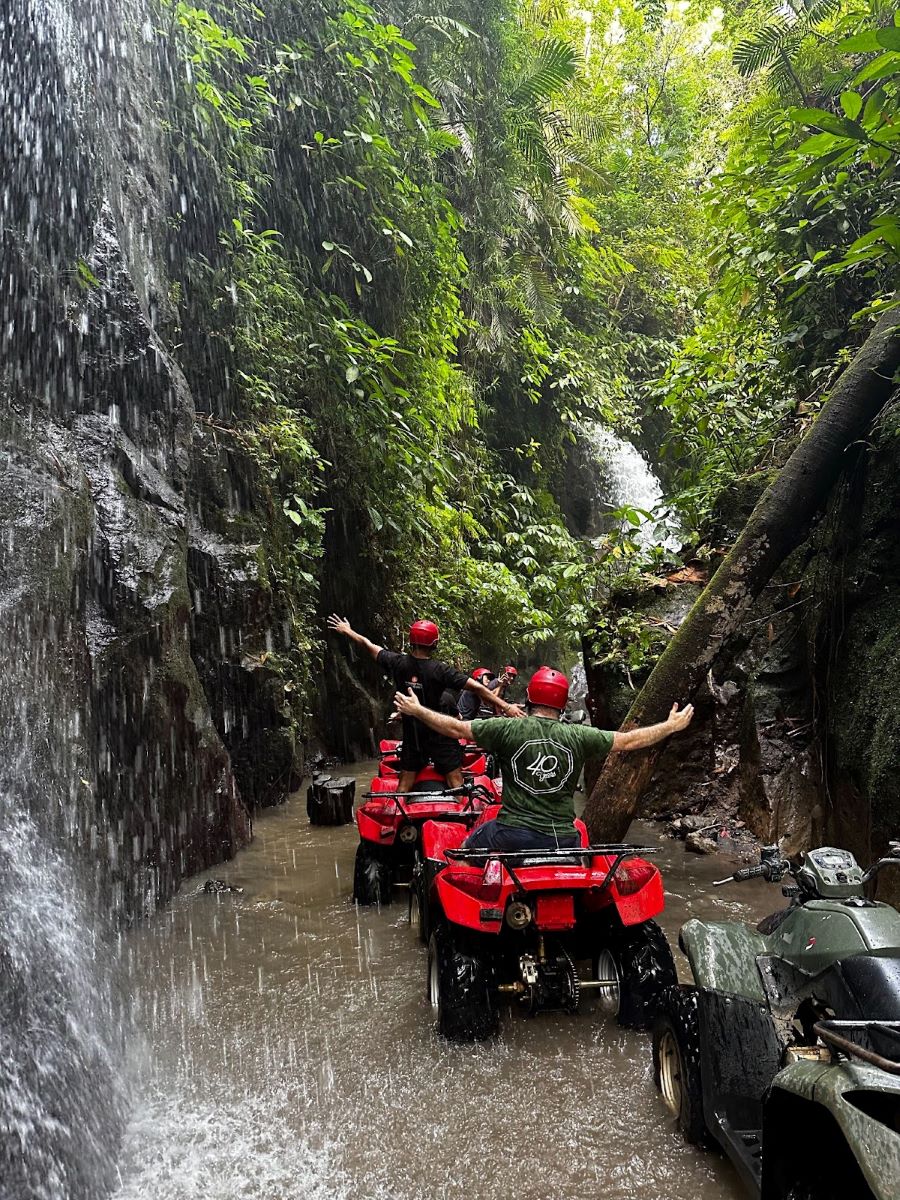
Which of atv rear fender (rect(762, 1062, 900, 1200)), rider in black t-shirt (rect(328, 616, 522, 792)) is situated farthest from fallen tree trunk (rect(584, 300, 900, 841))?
atv rear fender (rect(762, 1062, 900, 1200))

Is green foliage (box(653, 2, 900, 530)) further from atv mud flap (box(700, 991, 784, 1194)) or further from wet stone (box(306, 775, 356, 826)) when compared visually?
atv mud flap (box(700, 991, 784, 1194))

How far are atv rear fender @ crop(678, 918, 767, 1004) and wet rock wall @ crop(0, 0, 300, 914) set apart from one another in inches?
166

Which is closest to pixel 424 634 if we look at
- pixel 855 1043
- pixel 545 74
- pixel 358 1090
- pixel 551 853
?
pixel 551 853

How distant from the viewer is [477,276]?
19.7 meters

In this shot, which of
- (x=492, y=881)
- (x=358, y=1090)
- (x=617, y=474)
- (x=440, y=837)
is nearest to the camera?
(x=358, y=1090)

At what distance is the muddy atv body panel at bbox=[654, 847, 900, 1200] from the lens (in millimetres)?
Answer: 2135

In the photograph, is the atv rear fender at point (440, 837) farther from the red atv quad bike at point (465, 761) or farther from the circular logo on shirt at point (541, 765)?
the red atv quad bike at point (465, 761)

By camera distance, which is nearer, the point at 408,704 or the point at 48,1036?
the point at 48,1036

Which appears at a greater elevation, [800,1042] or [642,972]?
[800,1042]

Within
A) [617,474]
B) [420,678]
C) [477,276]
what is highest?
[477,276]

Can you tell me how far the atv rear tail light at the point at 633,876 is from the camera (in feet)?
14.2

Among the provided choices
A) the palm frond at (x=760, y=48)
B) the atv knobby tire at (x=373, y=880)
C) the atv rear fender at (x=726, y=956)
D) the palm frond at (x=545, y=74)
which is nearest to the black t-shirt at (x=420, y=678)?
the atv knobby tire at (x=373, y=880)

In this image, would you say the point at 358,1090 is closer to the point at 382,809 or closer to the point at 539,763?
the point at 539,763

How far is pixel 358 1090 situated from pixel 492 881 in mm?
1112
